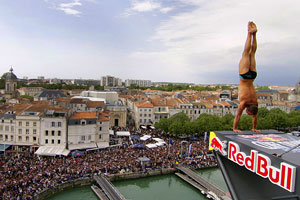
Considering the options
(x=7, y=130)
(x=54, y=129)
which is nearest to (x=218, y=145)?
(x=54, y=129)

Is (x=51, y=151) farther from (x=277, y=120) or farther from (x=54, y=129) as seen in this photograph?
(x=277, y=120)

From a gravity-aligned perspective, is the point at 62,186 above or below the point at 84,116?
below

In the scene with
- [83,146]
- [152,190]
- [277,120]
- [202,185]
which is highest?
[277,120]

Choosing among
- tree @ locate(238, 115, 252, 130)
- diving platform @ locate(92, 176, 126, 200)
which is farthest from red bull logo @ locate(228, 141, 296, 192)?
tree @ locate(238, 115, 252, 130)

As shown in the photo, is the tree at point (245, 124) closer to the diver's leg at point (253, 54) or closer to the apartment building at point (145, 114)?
the apartment building at point (145, 114)

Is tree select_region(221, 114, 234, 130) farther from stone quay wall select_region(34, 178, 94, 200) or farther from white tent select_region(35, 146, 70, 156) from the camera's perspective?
white tent select_region(35, 146, 70, 156)
